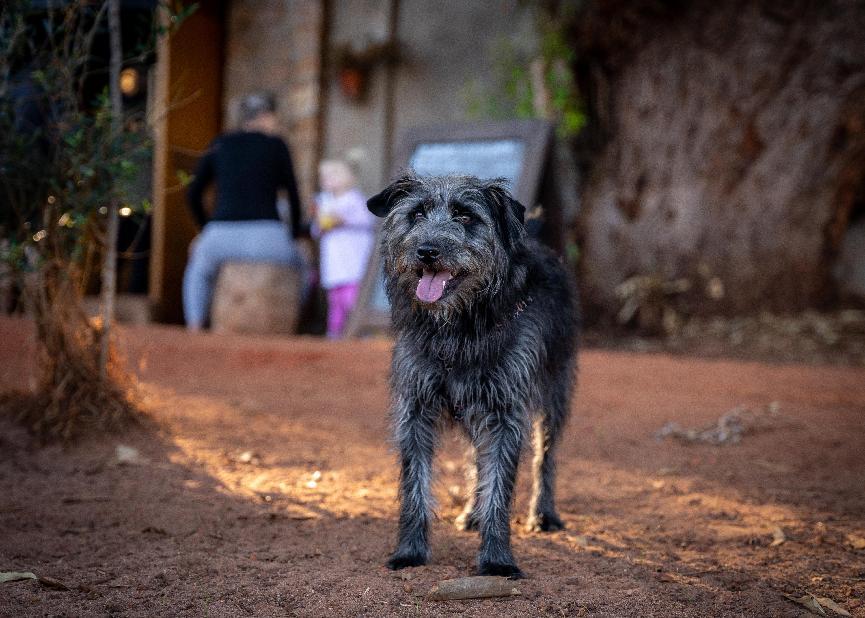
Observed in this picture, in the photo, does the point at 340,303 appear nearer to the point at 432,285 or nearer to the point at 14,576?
the point at 432,285

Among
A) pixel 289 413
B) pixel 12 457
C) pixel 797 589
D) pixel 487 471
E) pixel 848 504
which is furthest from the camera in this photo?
pixel 289 413

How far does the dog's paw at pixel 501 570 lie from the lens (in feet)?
10.1

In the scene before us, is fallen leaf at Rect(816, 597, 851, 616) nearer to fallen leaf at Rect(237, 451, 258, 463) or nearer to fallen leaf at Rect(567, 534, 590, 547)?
fallen leaf at Rect(567, 534, 590, 547)

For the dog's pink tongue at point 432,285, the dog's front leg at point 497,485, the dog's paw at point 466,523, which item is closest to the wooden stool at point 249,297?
the dog's paw at point 466,523

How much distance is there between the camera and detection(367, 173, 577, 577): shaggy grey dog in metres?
3.22

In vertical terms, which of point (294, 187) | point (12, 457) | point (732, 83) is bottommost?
point (12, 457)

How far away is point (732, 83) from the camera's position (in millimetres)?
8773

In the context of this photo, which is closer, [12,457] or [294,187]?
[12,457]

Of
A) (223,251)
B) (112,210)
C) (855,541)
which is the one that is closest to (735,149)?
(223,251)

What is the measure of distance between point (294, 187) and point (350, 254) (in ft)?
3.06

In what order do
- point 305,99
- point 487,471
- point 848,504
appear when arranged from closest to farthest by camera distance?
1. point 487,471
2. point 848,504
3. point 305,99

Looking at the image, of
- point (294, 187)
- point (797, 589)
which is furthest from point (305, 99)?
point (797, 589)

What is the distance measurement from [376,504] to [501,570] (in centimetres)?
106

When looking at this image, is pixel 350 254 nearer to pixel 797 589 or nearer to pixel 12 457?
pixel 12 457
